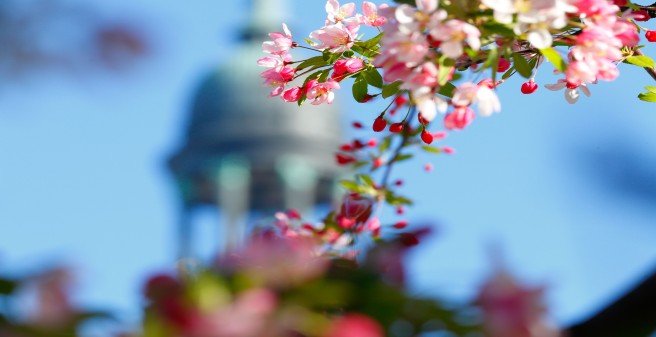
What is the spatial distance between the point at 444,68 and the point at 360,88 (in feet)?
2.04

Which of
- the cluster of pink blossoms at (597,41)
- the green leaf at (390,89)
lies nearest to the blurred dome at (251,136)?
the green leaf at (390,89)

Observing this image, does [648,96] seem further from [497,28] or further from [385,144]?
[385,144]

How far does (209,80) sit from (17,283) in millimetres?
30784

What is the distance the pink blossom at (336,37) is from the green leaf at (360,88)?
0.08 metres

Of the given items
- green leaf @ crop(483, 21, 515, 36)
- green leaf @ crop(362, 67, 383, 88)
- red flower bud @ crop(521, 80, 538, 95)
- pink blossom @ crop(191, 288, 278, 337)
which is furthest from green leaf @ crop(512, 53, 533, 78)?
pink blossom @ crop(191, 288, 278, 337)

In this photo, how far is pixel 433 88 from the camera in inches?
64.9

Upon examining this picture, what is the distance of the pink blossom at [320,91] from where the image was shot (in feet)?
7.52

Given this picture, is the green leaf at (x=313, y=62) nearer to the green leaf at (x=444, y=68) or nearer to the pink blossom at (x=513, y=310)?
the green leaf at (x=444, y=68)

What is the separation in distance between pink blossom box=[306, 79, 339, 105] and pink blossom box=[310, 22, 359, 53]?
3.1 inches

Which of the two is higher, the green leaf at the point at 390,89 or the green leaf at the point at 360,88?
the green leaf at the point at 360,88

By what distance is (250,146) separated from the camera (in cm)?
3088

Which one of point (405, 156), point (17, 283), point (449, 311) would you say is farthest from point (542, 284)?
point (405, 156)

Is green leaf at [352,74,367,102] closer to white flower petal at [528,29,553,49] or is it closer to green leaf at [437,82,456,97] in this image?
green leaf at [437,82,456,97]

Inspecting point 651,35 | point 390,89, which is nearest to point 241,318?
point 390,89
